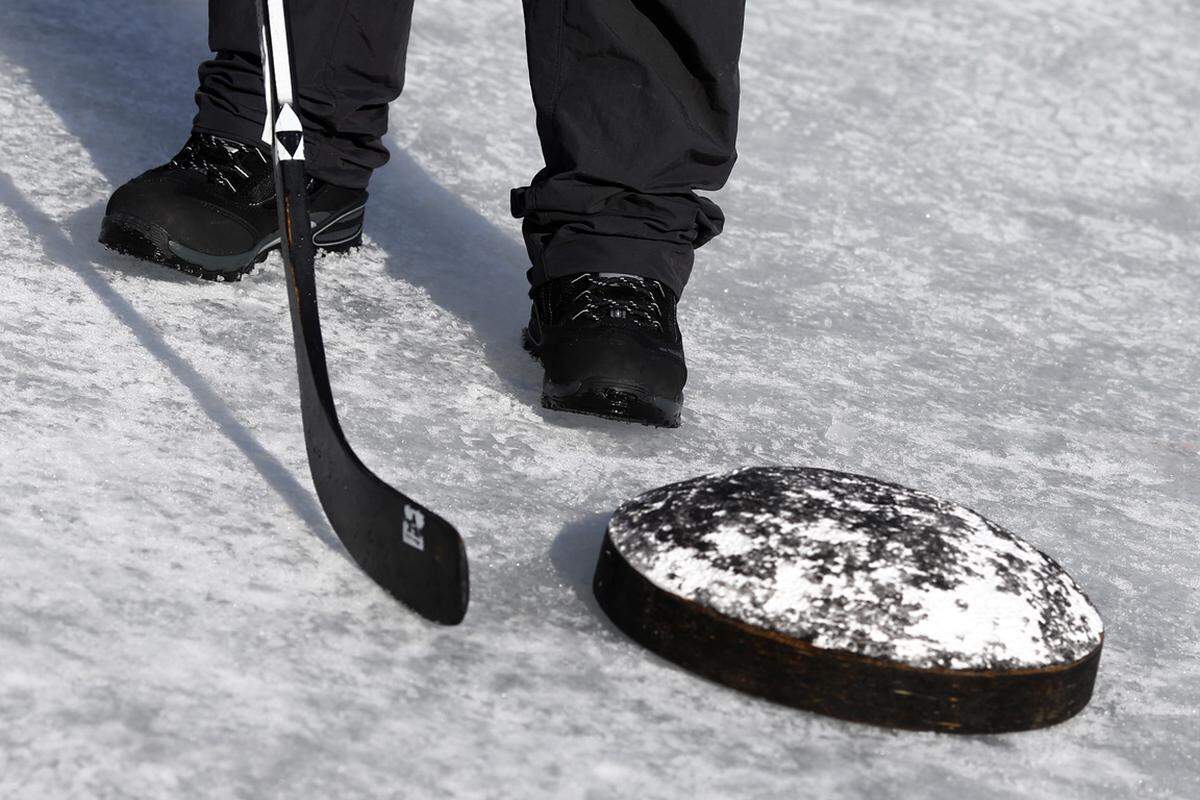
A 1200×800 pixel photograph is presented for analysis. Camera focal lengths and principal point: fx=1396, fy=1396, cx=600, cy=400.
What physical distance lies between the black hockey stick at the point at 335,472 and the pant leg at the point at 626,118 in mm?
427

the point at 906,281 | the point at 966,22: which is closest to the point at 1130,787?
the point at 906,281

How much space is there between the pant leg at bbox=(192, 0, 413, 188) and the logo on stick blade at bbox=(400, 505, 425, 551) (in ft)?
3.16

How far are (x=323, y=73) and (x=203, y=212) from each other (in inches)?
11.5

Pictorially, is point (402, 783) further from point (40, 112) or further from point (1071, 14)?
point (1071, 14)

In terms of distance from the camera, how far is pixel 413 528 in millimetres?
1140

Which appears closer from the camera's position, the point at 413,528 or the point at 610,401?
the point at 413,528

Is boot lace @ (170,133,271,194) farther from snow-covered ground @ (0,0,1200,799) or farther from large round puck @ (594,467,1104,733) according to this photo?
large round puck @ (594,467,1104,733)

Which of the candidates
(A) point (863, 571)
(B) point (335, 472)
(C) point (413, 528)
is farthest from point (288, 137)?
(A) point (863, 571)

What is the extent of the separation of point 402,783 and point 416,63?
104 inches

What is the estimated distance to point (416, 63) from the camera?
336 centimetres

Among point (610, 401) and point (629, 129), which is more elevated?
point (629, 129)

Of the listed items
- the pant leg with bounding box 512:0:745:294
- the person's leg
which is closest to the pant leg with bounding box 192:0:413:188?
the person's leg

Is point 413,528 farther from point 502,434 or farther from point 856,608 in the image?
point 502,434

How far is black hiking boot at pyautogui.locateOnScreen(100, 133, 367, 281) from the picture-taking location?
6.02ft
